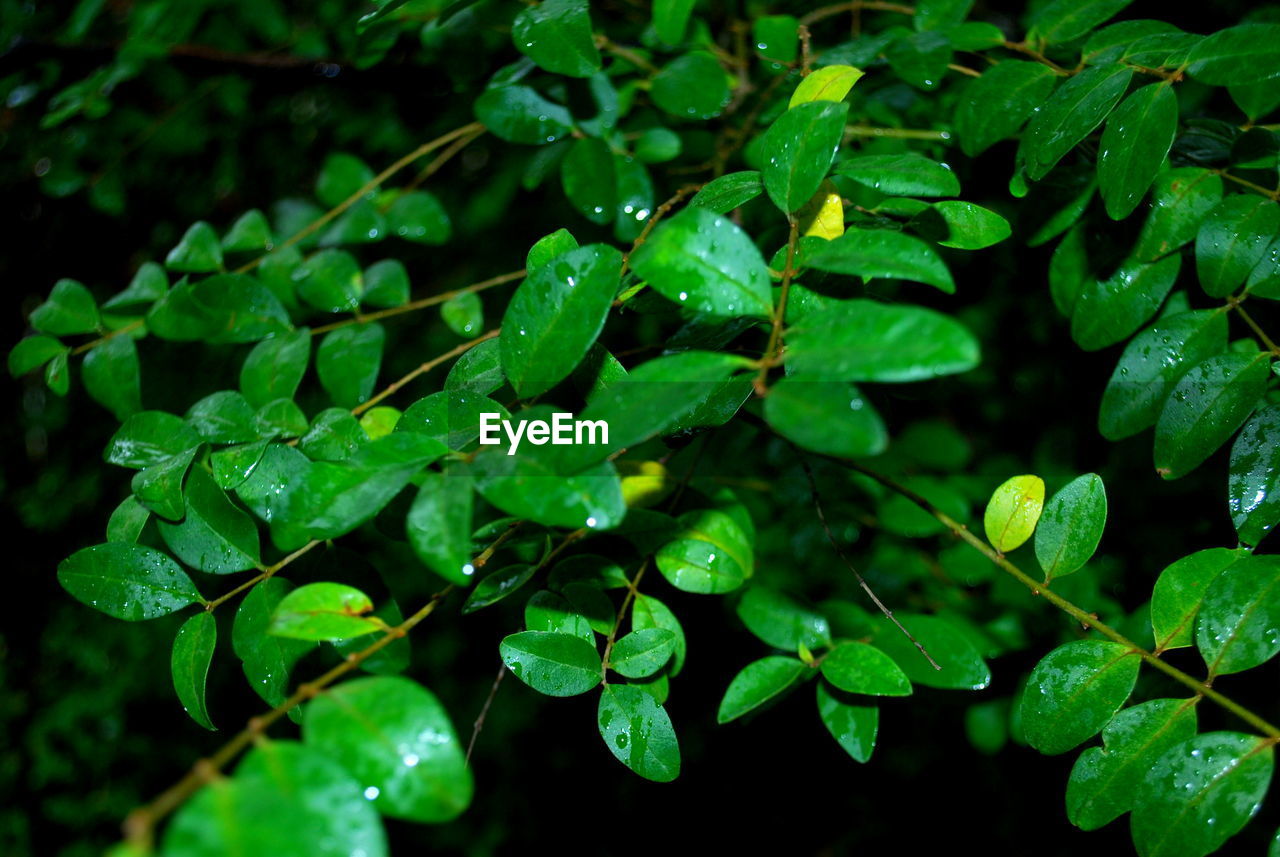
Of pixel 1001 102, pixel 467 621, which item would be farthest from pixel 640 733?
pixel 467 621

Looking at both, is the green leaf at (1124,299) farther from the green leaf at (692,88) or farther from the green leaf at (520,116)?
the green leaf at (520,116)

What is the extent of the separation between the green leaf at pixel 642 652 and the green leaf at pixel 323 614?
0.64ft

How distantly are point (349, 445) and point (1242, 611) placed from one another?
2.26 feet

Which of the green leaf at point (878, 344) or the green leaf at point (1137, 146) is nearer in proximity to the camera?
the green leaf at point (878, 344)

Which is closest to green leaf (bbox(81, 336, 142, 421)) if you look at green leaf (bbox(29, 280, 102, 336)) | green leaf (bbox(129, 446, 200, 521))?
green leaf (bbox(29, 280, 102, 336))

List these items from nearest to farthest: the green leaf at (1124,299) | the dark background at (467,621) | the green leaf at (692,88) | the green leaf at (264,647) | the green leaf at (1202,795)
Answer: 1. the green leaf at (1202,795)
2. the green leaf at (264,647)
3. the green leaf at (1124,299)
4. the green leaf at (692,88)
5. the dark background at (467,621)

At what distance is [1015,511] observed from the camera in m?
0.74

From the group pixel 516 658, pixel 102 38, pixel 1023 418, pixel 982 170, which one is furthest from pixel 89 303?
pixel 1023 418

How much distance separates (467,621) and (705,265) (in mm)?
1700

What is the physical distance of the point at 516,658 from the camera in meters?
0.63

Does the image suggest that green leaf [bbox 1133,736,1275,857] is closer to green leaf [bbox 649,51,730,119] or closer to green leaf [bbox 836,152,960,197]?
green leaf [bbox 836,152,960,197]

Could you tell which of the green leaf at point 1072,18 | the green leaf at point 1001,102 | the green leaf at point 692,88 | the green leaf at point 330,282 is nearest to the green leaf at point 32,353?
the green leaf at point 330,282

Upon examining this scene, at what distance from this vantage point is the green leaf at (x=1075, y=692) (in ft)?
2.08

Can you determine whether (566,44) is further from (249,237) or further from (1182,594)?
(1182,594)
